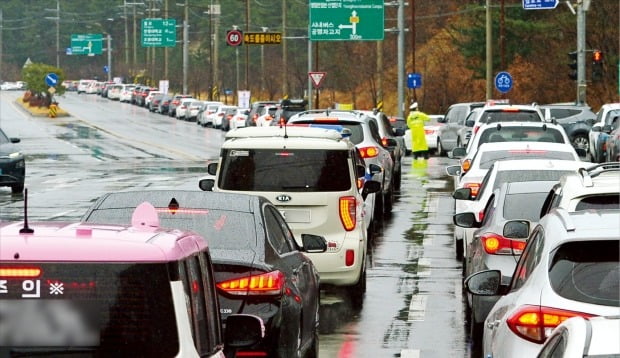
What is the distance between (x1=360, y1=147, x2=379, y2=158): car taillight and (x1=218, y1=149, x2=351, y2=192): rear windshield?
9350 millimetres

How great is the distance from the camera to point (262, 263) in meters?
10.0

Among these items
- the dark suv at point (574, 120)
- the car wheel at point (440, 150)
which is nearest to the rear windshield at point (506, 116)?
the car wheel at point (440, 150)

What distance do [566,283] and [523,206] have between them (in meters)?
6.44

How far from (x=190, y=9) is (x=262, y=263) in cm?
14934

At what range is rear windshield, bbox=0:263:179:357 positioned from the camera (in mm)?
5621

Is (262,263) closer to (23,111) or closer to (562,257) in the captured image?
(562,257)

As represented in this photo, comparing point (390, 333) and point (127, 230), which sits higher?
point (127, 230)

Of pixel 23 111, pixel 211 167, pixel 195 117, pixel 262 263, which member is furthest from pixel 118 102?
pixel 262 263

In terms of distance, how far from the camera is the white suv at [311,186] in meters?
15.1

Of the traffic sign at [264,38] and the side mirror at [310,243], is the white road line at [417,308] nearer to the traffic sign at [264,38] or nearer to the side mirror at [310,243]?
the side mirror at [310,243]

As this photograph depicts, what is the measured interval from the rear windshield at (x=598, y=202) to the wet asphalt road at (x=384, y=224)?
7.04 feet

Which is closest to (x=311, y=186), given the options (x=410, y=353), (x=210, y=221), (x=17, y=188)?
(x=410, y=353)

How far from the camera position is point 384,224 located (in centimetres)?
2484

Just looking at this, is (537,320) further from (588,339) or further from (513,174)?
(513,174)
